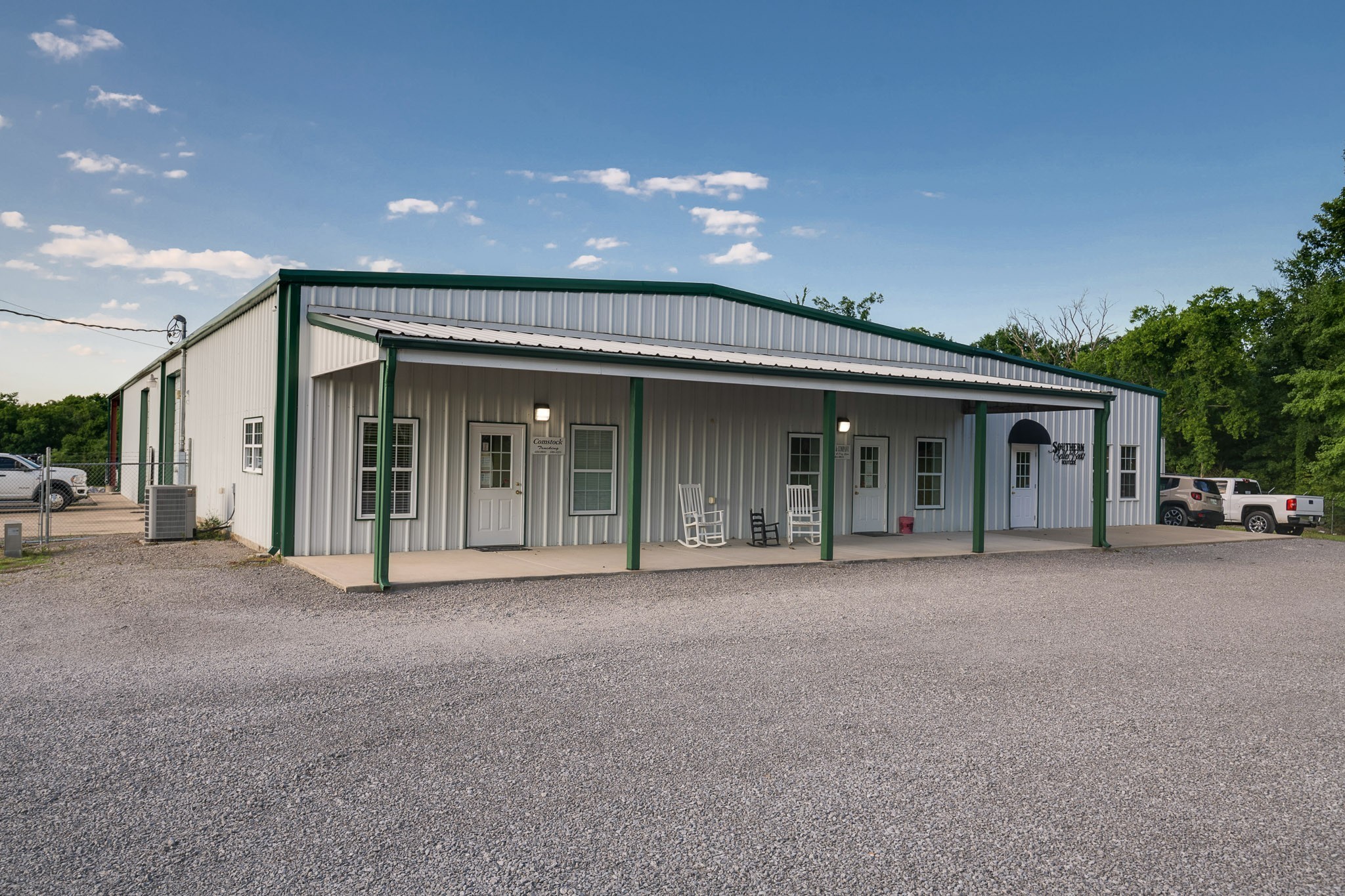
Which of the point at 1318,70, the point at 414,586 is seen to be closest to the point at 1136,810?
the point at 414,586

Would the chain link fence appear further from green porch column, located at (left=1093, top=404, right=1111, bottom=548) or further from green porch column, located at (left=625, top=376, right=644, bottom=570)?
green porch column, located at (left=1093, top=404, right=1111, bottom=548)

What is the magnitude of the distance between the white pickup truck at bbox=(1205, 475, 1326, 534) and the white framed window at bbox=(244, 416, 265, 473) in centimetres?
2064

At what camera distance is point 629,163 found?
24016mm

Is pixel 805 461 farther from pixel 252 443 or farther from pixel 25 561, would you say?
pixel 25 561

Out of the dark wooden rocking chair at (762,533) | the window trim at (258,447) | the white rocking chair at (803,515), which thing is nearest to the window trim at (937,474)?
the white rocking chair at (803,515)

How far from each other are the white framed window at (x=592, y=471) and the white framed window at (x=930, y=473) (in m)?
6.57

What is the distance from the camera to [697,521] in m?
14.0

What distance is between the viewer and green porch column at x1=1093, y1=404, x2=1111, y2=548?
1488cm

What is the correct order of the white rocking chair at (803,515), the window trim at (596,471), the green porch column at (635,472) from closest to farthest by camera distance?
the green porch column at (635,472) < the window trim at (596,471) < the white rocking chair at (803,515)

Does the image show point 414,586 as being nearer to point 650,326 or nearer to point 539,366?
point 539,366

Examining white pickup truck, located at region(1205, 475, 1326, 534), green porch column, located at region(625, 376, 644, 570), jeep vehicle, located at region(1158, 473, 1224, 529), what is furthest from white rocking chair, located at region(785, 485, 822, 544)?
white pickup truck, located at region(1205, 475, 1326, 534)

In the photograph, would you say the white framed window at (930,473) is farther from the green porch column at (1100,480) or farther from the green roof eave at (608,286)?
the green porch column at (1100,480)

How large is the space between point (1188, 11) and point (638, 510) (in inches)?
690

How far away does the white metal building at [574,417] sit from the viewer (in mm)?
11211
